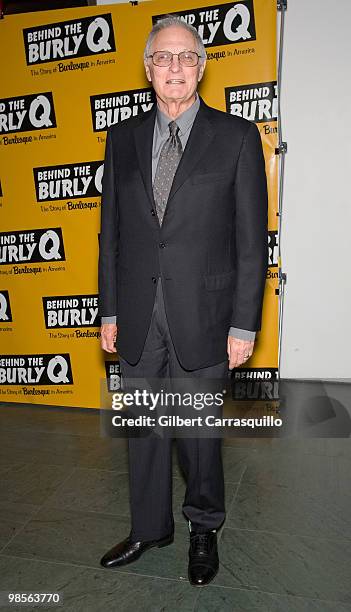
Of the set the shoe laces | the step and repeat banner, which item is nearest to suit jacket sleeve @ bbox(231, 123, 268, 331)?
the shoe laces

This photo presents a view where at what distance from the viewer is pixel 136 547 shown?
6.79 ft

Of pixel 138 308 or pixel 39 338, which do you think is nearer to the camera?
pixel 138 308

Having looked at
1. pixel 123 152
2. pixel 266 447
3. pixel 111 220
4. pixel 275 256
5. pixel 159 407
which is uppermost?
pixel 123 152

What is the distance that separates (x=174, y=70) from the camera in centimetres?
174

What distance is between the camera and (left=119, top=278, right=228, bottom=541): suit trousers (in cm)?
190

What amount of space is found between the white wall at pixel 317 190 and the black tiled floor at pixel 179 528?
997 mm

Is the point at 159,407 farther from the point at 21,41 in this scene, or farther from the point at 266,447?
the point at 21,41

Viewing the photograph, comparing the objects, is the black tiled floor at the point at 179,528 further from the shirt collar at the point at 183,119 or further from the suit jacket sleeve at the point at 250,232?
the shirt collar at the point at 183,119

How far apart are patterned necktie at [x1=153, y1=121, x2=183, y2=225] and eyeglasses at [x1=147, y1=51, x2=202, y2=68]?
18 centimetres

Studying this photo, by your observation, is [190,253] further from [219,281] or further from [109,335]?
[109,335]

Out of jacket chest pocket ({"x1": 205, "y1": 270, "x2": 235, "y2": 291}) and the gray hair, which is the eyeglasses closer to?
the gray hair

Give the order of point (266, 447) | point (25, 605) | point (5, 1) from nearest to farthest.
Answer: point (25, 605) < point (266, 447) < point (5, 1)

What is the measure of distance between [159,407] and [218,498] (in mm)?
396

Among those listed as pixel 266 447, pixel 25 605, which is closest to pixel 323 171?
pixel 266 447
